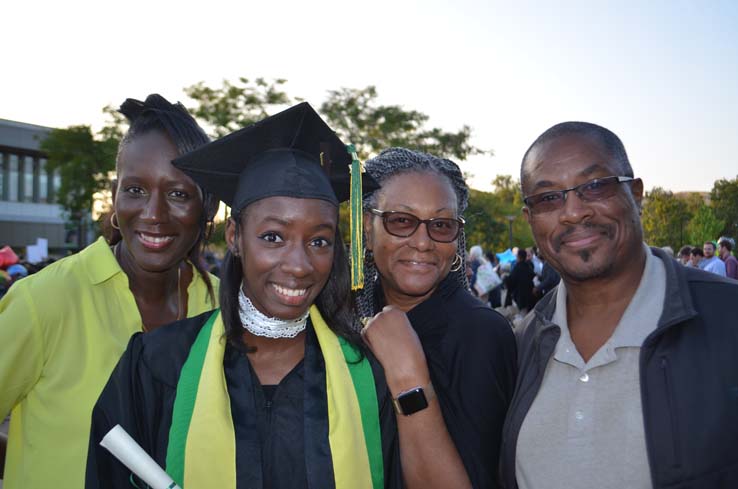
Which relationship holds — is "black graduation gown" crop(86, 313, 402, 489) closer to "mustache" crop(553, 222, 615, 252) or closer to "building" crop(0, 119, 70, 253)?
"mustache" crop(553, 222, 615, 252)

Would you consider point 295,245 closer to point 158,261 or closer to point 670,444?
point 158,261

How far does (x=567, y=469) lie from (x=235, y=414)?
1066 mm

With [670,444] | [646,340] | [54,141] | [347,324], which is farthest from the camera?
[54,141]

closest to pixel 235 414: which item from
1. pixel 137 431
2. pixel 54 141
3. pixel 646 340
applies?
pixel 137 431

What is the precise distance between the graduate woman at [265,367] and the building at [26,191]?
37.0 meters

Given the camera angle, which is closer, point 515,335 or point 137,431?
point 137,431

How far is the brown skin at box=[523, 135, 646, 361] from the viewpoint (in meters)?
2.07

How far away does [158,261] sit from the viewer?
2.33m

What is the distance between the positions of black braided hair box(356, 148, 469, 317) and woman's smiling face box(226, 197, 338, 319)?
0.51m

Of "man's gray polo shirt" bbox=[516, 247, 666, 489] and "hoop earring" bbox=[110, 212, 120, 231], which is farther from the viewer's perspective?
"hoop earring" bbox=[110, 212, 120, 231]

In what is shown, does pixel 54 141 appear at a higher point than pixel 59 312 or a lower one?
higher

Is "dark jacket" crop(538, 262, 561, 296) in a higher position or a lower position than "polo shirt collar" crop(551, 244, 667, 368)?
higher

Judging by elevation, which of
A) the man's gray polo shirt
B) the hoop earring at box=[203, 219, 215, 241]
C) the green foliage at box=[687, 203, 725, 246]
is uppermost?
the green foliage at box=[687, 203, 725, 246]

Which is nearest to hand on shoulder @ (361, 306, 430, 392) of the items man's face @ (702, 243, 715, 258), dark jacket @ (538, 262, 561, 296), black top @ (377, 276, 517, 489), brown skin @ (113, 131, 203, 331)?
black top @ (377, 276, 517, 489)
